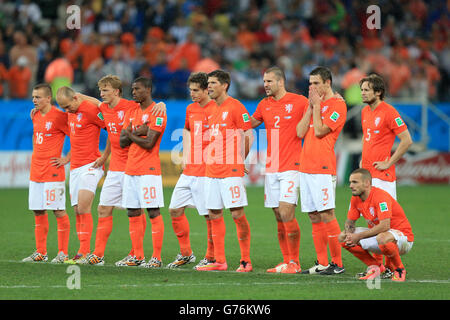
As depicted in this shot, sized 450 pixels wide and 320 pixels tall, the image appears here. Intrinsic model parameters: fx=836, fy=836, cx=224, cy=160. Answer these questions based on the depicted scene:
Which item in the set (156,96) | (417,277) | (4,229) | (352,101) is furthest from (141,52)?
(417,277)

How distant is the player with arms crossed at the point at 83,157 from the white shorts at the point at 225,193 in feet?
5.05

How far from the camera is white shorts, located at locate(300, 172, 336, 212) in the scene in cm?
951

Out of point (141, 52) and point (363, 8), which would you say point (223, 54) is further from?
point (363, 8)

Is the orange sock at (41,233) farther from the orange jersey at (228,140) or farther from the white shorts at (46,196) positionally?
the orange jersey at (228,140)

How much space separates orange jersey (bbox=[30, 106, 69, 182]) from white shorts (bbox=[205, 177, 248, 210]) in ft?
7.05

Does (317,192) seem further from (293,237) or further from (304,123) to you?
(304,123)

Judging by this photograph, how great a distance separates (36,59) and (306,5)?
378 inches

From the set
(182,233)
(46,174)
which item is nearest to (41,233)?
(46,174)

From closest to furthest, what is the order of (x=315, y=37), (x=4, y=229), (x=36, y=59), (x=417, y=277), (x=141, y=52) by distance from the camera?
(x=417, y=277)
(x=4, y=229)
(x=36, y=59)
(x=141, y=52)
(x=315, y=37)

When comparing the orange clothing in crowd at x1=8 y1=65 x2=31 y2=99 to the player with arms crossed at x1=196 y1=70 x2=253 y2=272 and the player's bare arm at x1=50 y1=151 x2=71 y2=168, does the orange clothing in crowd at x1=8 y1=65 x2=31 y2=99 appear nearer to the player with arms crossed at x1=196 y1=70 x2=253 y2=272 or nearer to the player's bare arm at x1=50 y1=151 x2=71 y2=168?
the player's bare arm at x1=50 y1=151 x2=71 y2=168

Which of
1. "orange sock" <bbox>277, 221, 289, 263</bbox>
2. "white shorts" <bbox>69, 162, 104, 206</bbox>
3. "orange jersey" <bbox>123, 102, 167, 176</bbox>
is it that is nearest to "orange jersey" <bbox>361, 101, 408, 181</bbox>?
"orange sock" <bbox>277, 221, 289, 263</bbox>

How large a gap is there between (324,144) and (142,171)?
2.27 m

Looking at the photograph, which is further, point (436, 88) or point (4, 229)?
point (436, 88)

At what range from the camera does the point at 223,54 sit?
79.6 ft
